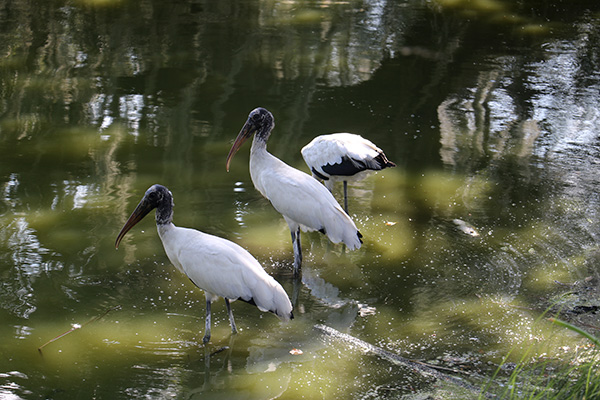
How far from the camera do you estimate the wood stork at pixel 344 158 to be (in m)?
5.80

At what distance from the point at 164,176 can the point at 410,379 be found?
10.8ft

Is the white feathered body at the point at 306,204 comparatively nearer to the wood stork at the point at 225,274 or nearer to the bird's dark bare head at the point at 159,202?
the wood stork at the point at 225,274

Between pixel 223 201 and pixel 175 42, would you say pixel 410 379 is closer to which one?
pixel 223 201

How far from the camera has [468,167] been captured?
6953 millimetres

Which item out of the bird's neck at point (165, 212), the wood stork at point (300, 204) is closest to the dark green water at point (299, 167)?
the wood stork at point (300, 204)

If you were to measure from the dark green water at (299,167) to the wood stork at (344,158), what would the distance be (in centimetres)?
40

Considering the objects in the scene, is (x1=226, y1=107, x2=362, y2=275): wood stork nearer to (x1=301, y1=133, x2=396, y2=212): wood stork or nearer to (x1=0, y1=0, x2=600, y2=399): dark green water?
(x1=0, y1=0, x2=600, y2=399): dark green water

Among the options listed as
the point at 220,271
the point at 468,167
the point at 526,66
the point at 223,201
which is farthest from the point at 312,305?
the point at 526,66

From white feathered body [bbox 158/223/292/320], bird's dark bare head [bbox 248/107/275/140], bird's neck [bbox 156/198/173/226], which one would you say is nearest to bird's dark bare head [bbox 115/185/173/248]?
bird's neck [bbox 156/198/173/226]

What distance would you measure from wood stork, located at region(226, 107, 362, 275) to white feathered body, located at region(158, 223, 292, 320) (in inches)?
34.1

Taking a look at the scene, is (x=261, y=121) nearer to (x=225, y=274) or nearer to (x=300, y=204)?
(x=300, y=204)

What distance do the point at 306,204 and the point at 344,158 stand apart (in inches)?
26.7

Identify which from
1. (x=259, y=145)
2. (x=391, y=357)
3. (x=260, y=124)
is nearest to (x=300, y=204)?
(x=259, y=145)

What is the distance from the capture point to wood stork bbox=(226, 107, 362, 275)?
528 centimetres
